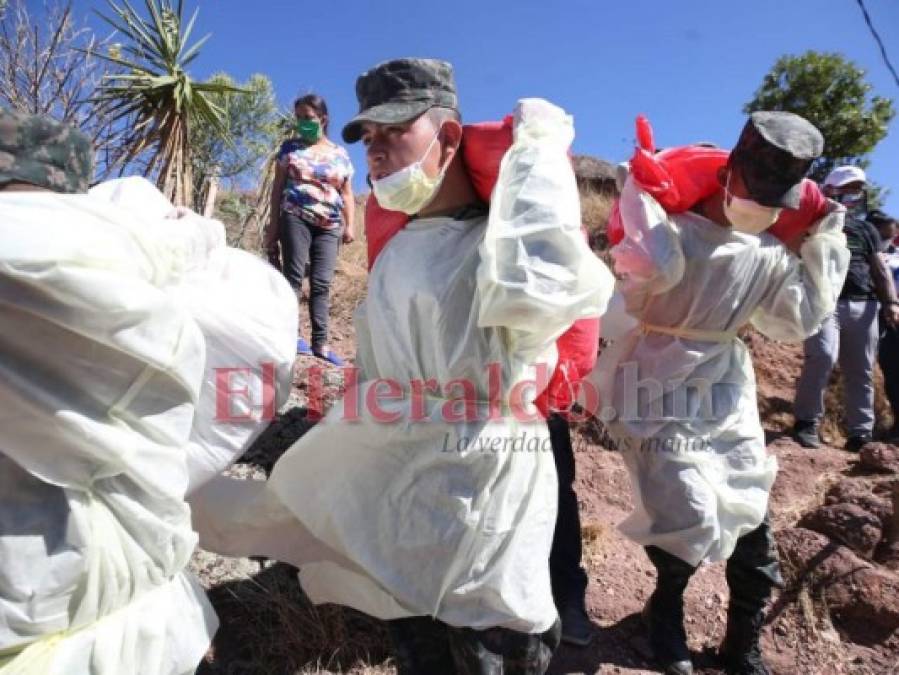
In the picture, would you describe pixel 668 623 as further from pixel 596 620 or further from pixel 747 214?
pixel 747 214

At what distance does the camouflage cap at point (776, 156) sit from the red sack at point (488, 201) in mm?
724

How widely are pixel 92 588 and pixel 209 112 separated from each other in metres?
4.09

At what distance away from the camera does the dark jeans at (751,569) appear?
2.20 metres

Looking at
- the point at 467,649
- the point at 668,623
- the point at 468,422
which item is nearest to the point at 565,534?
the point at 668,623

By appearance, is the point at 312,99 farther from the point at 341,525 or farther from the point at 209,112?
the point at 341,525

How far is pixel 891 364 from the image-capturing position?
5.21 meters

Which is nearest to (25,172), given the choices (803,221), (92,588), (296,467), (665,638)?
(92,588)

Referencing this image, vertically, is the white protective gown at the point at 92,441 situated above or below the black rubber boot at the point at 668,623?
above

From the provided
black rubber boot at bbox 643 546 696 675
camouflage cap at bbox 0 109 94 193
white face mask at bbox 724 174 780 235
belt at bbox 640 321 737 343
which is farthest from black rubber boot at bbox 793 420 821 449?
camouflage cap at bbox 0 109 94 193

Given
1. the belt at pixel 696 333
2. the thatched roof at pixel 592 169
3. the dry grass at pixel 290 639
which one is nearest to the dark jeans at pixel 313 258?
the dry grass at pixel 290 639

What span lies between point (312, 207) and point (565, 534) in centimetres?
237

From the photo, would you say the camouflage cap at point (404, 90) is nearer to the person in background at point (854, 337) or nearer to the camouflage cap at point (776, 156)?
the camouflage cap at point (776, 156)

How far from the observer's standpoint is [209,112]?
176 inches

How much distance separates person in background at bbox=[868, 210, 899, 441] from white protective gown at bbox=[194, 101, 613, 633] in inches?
184
